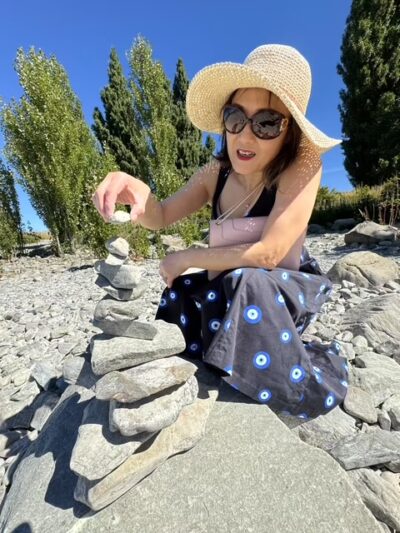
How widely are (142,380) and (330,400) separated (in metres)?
0.94

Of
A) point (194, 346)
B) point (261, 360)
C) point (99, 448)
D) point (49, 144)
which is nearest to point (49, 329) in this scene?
point (194, 346)

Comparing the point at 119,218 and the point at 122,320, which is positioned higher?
the point at 119,218

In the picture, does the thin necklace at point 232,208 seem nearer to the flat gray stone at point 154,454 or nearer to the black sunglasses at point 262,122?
the black sunglasses at point 262,122

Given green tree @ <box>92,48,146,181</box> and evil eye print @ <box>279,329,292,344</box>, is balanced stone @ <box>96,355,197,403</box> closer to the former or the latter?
evil eye print @ <box>279,329,292,344</box>

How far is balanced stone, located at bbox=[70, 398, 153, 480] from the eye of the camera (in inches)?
44.8

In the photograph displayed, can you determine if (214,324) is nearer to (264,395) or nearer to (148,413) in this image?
(264,395)

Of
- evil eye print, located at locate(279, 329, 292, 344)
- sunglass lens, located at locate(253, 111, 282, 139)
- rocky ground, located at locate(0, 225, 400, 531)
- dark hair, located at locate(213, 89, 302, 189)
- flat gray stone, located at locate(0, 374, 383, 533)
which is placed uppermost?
sunglass lens, located at locate(253, 111, 282, 139)

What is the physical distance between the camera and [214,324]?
1.61 metres

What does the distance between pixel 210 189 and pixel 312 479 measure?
1552mm

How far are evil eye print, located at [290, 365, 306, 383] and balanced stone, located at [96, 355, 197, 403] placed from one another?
462 mm

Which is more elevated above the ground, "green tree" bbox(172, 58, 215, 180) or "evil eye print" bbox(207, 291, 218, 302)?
"green tree" bbox(172, 58, 215, 180)

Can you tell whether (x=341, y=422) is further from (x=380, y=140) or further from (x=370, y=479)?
(x=380, y=140)

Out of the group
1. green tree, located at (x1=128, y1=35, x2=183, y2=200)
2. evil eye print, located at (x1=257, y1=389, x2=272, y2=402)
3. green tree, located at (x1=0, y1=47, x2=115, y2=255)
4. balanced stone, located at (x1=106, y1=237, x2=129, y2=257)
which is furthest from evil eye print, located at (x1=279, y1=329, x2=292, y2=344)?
green tree, located at (x1=128, y1=35, x2=183, y2=200)

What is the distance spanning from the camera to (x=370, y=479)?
1521 mm
